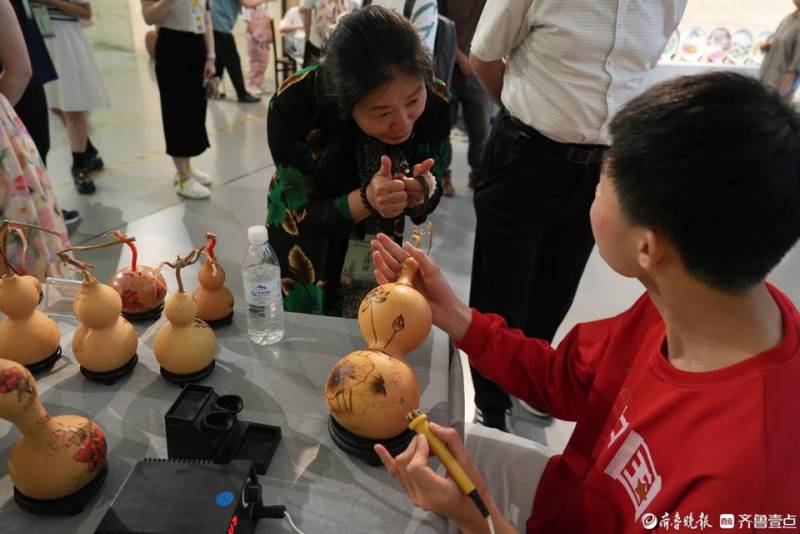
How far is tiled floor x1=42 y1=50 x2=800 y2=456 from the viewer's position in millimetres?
2668

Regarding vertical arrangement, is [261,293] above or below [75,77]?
above

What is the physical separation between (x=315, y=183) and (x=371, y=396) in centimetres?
68

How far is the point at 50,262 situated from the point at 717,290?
179 cm

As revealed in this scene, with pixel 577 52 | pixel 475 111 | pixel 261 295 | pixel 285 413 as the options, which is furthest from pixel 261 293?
pixel 475 111

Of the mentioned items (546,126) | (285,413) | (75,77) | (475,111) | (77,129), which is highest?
(546,126)

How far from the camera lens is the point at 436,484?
656mm

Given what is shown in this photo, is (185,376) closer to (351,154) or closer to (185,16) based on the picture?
(351,154)

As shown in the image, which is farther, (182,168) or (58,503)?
(182,168)

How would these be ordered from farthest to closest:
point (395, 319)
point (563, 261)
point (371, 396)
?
point (563, 261) → point (395, 319) → point (371, 396)

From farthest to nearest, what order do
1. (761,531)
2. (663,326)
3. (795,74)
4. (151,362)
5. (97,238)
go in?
1. (795,74)
2. (97,238)
3. (151,362)
4. (663,326)
5. (761,531)

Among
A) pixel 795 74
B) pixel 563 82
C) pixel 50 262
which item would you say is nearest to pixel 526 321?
pixel 563 82

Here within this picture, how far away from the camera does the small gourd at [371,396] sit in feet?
2.53

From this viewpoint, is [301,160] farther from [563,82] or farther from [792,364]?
[792,364]

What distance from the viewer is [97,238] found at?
2.85m
